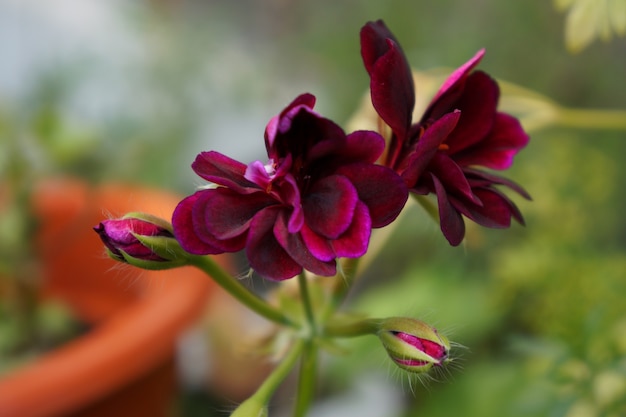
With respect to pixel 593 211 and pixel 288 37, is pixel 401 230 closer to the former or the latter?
pixel 593 211

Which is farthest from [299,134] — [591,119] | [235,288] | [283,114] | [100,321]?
[100,321]

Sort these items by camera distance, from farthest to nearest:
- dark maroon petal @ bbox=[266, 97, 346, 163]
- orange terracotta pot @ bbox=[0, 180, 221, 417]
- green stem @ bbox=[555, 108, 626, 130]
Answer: orange terracotta pot @ bbox=[0, 180, 221, 417], green stem @ bbox=[555, 108, 626, 130], dark maroon petal @ bbox=[266, 97, 346, 163]

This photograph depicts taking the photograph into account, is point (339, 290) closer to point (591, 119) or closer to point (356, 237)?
point (356, 237)

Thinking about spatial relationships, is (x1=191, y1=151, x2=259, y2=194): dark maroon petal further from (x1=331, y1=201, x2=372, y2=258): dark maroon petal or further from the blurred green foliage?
the blurred green foliage

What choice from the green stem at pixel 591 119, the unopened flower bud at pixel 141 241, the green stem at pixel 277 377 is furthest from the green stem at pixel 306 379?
the green stem at pixel 591 119

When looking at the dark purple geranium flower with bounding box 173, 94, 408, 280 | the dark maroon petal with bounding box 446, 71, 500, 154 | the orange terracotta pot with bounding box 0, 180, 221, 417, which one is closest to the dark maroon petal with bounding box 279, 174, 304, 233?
the dark purple geranium flower with bounding box 173, 94, 408, 280

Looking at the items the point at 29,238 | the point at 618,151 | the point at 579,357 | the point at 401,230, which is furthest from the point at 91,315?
the point at 618,151
